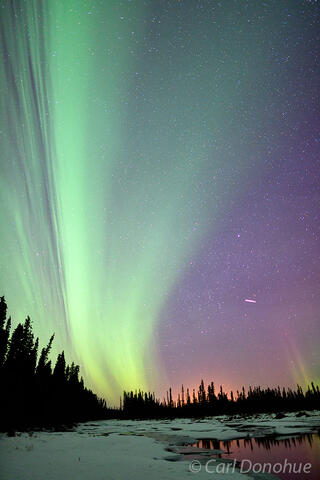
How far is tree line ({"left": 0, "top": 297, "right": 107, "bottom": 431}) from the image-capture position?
43.6 m

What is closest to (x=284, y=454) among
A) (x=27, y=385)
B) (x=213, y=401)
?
(x=27, y=385)

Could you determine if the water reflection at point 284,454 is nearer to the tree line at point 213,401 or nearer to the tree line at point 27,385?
the tree line at point 27,385

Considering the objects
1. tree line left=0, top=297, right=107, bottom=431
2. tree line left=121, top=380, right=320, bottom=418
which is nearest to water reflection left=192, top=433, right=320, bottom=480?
tree line left=0, top=297, right=107, bottom=431

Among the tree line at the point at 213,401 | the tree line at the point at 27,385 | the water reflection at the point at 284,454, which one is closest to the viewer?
the water reflection at the point at 284,454

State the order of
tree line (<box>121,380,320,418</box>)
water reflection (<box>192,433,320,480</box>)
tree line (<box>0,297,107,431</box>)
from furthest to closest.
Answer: tree line (<box>121,380,320,418</box>)
tree line (<box>0,297,107,431</box>)
water reflection (<box>192,433,320,480</box>)

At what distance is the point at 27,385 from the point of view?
5212 centimetres

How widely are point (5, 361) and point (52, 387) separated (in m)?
19.0

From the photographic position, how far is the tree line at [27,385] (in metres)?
43.6

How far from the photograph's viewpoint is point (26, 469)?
391 inches

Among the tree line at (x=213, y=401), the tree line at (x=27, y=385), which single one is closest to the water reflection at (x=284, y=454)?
the tree line at (x=27, y=385)

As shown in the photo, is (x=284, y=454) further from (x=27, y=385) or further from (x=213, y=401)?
(x=213, y=401)

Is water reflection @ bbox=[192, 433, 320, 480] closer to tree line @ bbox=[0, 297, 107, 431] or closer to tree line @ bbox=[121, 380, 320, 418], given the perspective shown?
tree line @ bbox=[0, 297, 107, 431]

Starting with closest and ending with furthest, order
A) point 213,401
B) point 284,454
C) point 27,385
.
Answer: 1. point 284,454
2. point 27,385
3. point 213,401

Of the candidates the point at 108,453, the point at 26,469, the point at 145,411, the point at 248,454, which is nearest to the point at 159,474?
the point at 26,469
